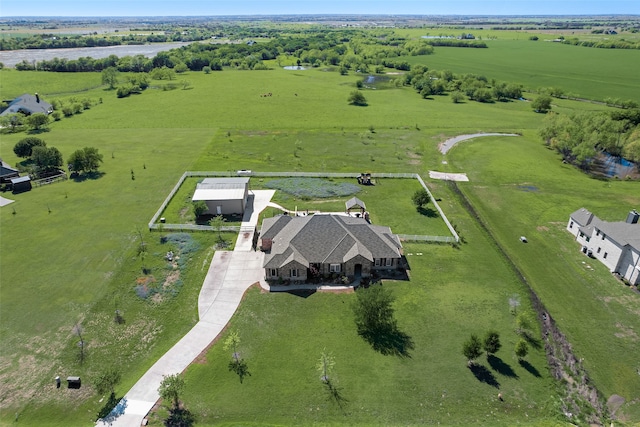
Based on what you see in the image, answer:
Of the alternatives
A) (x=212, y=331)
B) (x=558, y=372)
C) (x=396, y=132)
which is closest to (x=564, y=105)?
(x=396, y=132)

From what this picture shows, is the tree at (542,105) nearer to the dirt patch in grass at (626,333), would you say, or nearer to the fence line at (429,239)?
the fence line at (429,239)

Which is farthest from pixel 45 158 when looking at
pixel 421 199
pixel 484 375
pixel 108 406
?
pixel 484 375

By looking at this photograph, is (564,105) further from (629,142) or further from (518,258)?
(518,258)

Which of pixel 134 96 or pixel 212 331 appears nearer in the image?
pixel 212 331

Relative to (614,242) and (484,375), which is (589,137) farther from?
(484,375)

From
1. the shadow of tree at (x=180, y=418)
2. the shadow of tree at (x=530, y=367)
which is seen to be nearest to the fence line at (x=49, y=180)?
the shadow of tree at (x=180, y=418)
